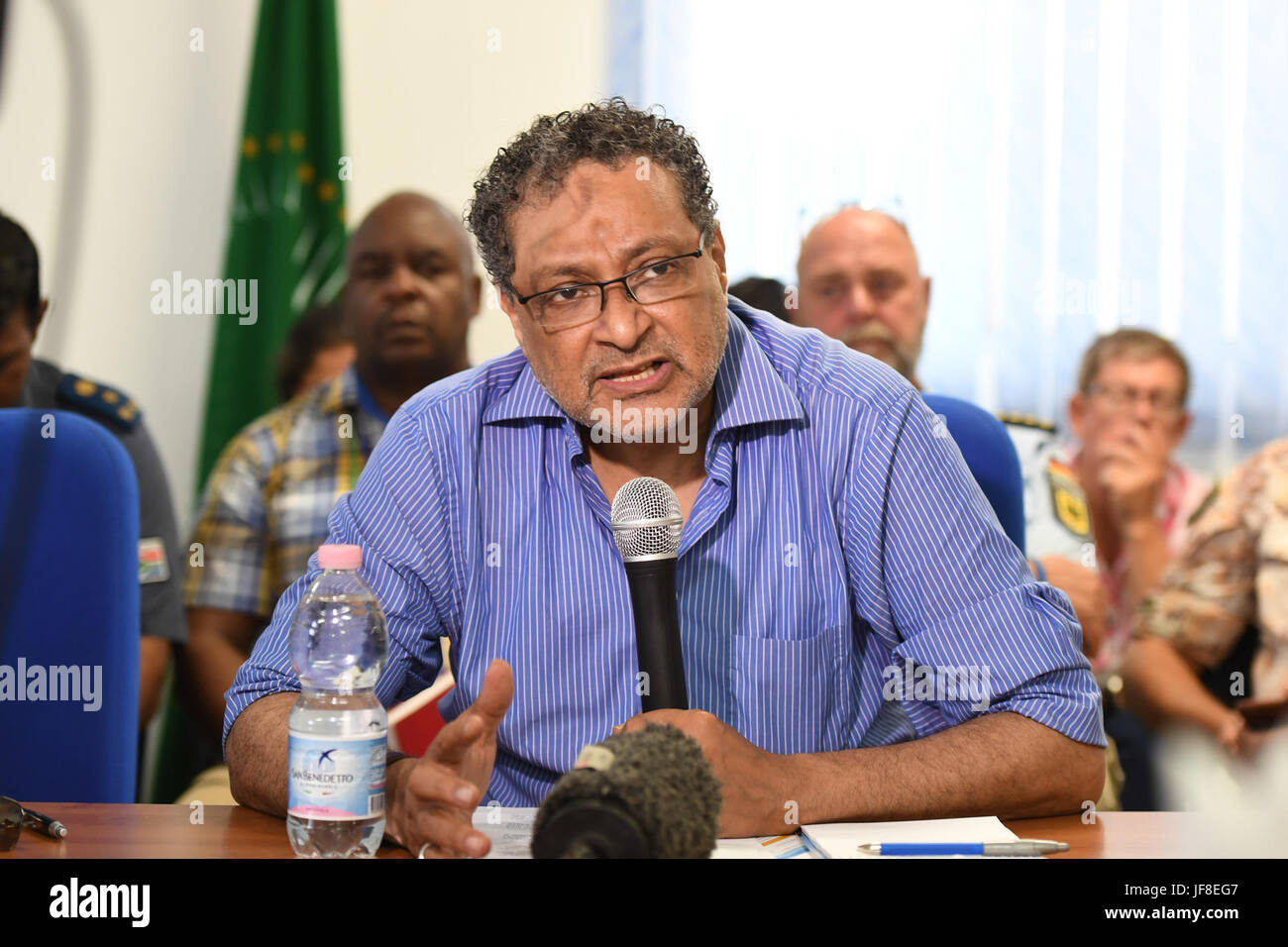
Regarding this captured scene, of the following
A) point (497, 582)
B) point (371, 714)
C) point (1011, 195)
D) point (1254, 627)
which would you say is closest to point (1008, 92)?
point (1011, 195)

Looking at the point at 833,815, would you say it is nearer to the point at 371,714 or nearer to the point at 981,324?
the point at 371,714

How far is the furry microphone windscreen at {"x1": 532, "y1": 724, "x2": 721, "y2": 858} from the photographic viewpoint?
82 centimetres

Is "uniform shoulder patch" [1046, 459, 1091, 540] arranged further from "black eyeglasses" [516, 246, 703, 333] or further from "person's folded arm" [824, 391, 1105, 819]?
"black eyeglasses" [516, 246, 703, 333]

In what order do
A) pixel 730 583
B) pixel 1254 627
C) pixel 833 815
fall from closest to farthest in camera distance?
pixel 833 815 < pixel 730 583 < pixel 1254 627

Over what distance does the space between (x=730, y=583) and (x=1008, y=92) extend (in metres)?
2.91

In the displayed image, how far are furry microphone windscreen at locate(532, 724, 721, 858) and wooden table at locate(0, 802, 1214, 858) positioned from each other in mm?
314

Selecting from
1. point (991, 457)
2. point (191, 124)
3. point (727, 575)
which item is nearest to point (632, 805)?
point (727, 575)

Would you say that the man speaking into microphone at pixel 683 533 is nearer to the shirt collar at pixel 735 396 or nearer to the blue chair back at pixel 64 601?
the shirt collar at pixel 735 396

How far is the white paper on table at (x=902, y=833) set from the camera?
3.55 ft

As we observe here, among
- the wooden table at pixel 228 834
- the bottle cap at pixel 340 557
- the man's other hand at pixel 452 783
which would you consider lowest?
the wooden table at pixel 228 834

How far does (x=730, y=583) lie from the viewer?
1.48m

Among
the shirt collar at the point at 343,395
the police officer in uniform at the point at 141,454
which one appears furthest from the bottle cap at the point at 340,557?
the shirt collar at the point at 343,395

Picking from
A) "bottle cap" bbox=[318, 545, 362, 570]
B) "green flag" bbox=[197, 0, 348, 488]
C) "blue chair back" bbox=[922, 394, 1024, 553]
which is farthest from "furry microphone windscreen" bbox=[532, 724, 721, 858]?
"green flag" bbox=[197, 0, 348, 488]

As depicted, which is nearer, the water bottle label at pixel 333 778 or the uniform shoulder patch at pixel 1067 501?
the water bottle label at pixel 333 778
